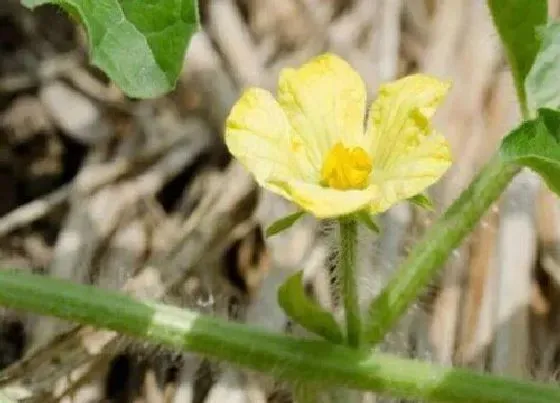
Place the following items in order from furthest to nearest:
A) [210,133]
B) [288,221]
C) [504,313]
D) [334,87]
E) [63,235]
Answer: [210,133] → [63,235] → [504,313] → [334,87] → [288,221]

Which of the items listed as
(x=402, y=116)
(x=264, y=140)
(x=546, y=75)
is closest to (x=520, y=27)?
(x=546, y=75)

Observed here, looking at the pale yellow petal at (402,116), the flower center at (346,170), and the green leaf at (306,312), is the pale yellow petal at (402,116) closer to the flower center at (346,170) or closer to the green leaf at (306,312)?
the flower center at (346,170)

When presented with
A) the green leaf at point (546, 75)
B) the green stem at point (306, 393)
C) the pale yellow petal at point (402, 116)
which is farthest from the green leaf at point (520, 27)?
the green stem at point (306, 393)

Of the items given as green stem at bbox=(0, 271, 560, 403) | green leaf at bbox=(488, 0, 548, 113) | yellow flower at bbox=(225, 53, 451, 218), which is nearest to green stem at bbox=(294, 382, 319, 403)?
green stem at bbox=(0, 271, 560, 403)

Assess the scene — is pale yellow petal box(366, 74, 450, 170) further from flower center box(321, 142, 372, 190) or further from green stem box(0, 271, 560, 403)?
green stem box(0, 271, 560, 403)

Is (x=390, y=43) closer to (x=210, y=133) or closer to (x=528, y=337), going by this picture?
(x=210, y=133)

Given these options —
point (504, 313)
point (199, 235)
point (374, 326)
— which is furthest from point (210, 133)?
point (374, 326)

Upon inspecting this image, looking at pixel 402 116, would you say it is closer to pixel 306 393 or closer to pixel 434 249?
pixel 434 249
